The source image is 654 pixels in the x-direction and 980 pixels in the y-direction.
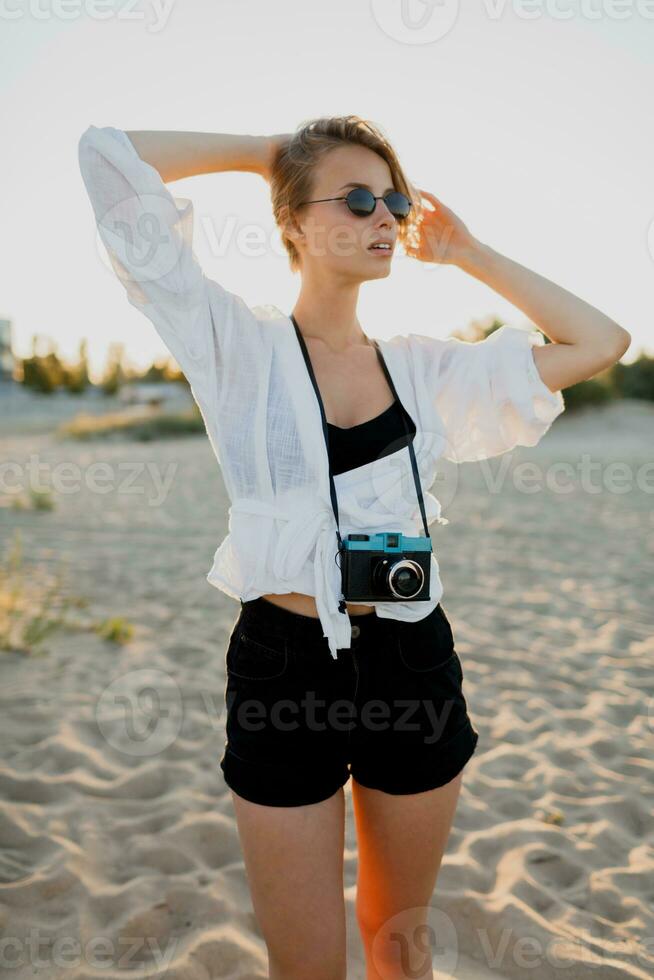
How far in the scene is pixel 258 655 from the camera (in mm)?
1565

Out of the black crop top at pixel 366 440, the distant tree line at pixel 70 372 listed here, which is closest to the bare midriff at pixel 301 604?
the black crop top at pixel 366 440

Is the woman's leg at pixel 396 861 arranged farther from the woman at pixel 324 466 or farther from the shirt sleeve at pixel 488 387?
the shirt sleeve at pixel 488 387

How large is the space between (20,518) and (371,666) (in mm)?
8613

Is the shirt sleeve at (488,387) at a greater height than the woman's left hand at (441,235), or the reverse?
the woman's left hand at (441,235)

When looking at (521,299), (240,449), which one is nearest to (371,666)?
(240,449)

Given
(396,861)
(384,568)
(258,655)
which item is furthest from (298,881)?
(384,568)

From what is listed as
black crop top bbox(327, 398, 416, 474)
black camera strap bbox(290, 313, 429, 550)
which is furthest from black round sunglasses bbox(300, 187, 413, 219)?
black crop top bbox(327, 398, 416, 474)

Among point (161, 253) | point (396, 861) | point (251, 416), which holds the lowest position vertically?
point (396, 861)

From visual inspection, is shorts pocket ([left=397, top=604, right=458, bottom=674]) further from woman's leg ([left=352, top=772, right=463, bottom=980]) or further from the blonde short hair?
the blonde short hair

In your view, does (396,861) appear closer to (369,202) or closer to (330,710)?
(330,710)

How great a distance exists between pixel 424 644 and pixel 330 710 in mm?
251

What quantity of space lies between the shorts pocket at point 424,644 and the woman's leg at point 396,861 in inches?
10.1

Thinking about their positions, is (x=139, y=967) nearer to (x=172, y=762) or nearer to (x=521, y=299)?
(x=172, y=762)

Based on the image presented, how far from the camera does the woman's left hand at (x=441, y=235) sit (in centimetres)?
185
